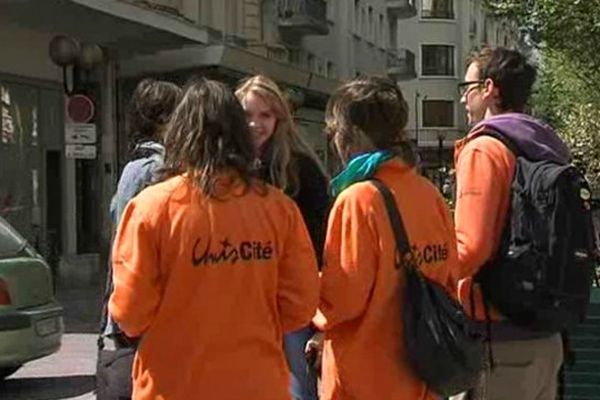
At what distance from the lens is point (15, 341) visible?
9.78m

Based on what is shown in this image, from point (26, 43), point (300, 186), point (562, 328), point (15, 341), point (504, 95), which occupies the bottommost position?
point (15, 341)

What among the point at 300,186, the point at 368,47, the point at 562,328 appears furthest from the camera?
the point at 368,47

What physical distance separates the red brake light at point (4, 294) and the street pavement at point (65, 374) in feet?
3.21

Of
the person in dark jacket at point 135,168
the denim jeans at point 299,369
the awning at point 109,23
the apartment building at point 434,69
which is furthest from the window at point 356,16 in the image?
the person in dark jacket at point 135,168

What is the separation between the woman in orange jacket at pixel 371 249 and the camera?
4344 mm

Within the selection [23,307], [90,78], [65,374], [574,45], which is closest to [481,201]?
[23,307]

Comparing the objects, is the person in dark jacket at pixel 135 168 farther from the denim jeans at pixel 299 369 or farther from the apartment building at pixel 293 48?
the apartment building at pixel 293 48

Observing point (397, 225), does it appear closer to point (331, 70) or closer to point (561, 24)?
point (561, 24)

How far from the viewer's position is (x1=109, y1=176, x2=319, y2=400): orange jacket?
12.7 ft

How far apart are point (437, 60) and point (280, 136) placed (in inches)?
2739

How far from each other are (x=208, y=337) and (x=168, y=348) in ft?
0.40

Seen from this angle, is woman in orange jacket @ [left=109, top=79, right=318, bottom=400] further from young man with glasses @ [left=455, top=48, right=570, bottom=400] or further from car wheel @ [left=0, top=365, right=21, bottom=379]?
car wheel @ [left=0, top=365, right=21, bottom=379]

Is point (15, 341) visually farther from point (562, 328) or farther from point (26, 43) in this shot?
point (26, 43)

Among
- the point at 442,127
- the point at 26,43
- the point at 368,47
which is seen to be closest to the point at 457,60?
the point at 442,127
